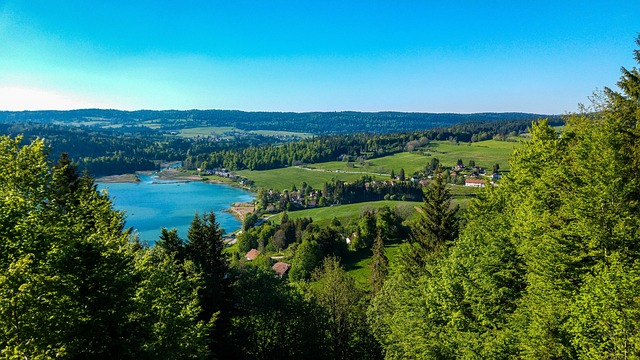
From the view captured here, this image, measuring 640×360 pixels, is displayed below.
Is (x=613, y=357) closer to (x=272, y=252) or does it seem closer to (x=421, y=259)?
(x=421, y=259)

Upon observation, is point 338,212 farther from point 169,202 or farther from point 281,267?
point 169,202

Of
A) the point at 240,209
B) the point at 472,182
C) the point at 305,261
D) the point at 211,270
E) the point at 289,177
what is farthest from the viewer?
the point at 289,177

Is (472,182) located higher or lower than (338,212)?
higher

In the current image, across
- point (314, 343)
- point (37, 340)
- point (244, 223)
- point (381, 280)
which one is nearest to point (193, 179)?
point (244, 223)

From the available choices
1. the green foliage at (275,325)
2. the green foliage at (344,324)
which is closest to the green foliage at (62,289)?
the green foliage at (275,325)

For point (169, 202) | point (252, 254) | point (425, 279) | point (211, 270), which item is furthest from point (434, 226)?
point (169, 202)
